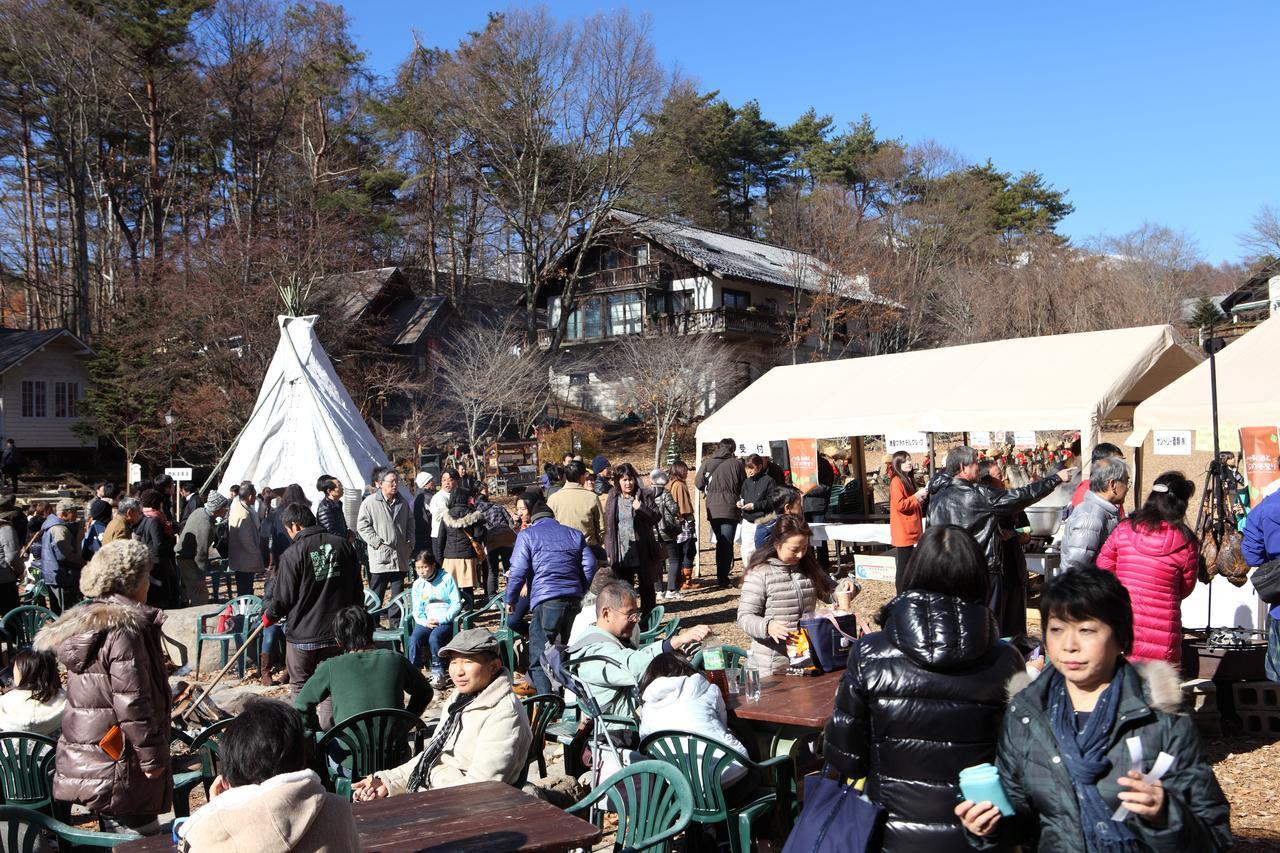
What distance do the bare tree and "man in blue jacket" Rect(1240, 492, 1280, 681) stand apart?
25082 millimetres

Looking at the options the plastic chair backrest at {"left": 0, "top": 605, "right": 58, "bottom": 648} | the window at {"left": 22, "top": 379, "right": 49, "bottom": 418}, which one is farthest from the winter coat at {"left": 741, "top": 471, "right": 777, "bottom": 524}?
the window at {"left": 22, "top": 379, "right": 49, "bottom": 418}

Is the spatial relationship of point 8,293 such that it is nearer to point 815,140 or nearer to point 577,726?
point 815,140

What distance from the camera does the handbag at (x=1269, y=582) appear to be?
19.6ft

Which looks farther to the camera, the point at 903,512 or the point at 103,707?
the point at 903,512

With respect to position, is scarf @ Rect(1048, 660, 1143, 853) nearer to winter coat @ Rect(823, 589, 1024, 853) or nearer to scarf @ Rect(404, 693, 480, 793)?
winter coat @ Rect(823, 589, 1024, 853)

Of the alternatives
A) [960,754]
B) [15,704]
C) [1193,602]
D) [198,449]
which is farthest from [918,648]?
[198,449]

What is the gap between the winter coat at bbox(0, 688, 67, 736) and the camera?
16.3 ft

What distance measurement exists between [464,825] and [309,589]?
3.66 m

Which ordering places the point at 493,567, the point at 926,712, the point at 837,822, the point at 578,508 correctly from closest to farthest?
the point at 926,712 → the point at 837,822 → the point at 578,508 → the point at 493,567

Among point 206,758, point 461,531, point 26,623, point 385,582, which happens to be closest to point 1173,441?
point 461,531

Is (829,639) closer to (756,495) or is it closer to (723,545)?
(756,495)

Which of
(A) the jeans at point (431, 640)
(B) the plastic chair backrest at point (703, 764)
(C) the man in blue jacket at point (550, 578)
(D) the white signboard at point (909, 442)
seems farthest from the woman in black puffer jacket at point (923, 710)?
(D) the white signboard at point (909, 442)

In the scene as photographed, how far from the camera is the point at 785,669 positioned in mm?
5691

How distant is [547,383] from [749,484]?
23.6 m
